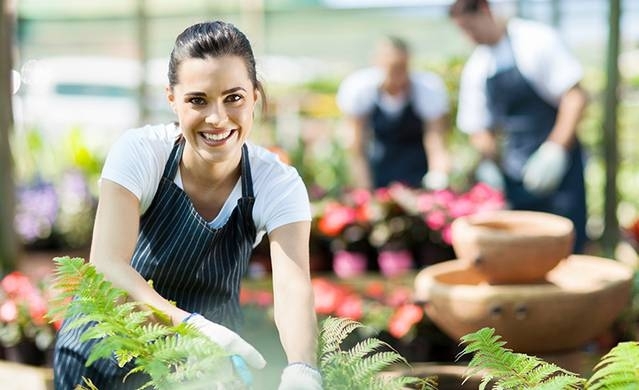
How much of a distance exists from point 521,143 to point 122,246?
141 inches

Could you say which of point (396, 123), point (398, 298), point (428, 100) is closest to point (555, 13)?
point (428, 100)

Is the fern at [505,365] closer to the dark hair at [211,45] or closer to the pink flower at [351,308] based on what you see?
the dark hair at [211,45]

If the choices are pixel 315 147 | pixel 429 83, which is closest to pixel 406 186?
pixel 429 83

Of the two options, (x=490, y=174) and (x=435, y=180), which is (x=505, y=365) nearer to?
(x=435, y=180)

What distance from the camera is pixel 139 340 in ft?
5.28

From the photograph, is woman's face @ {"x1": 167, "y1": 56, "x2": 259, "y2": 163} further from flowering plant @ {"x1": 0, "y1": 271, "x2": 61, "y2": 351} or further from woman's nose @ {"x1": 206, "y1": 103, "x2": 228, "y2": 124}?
flowering plant @ {"x1": 0, "y1": 271, "x2": 61, "y2": 351}

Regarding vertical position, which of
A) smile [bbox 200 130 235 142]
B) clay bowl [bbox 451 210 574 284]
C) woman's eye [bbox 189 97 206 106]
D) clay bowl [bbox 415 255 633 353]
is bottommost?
clay bowl [bbox 415 255 633 353]

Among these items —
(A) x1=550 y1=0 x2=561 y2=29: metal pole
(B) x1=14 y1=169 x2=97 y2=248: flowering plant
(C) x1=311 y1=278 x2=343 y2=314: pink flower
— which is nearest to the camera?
(C) x1=311 y1=278 x2=343 y2=314: pink flower

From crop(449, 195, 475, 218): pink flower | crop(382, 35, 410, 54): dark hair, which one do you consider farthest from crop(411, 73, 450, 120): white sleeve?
crop(449, 195, 475, 218): pink flower

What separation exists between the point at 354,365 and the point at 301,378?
0.09 meters

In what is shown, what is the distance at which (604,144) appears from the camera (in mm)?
5250

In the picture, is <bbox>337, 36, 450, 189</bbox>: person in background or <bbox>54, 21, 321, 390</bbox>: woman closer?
<bbox>54, 21, 321, 390</bbox>: woman

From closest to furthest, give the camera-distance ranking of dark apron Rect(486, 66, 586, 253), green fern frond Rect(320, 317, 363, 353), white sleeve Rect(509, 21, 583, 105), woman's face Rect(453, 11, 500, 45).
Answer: green fern frond Rect(320, 317, 363, 353), white sleeve Rect(509, 21, 583, 105), dark apron Rect(486, 66, 586, 253), woman's face Rect(453, 11, 500, 45)

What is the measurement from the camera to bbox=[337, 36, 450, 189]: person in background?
5836 mm
